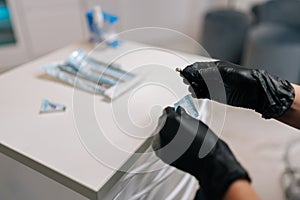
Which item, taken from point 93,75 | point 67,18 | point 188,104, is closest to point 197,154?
point 188,104

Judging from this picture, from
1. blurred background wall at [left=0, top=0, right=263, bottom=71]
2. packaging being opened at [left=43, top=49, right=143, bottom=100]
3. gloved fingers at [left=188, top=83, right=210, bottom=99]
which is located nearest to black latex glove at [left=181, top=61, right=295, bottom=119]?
gloved fingers at [left=188, top=83, right=210, bottom=99]

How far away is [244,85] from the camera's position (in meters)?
0.67

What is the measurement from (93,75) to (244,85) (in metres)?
0.51

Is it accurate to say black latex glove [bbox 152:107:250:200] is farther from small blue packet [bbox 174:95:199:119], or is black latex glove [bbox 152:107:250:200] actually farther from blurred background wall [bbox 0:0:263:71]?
blurred background wall [bbox 0:0:263:71]

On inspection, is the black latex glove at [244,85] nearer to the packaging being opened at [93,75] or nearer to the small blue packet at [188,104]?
the small blue packet at [188,104]

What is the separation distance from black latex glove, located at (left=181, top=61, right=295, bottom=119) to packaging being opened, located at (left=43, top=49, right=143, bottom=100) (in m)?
0.27

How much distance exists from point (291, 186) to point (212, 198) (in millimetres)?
335

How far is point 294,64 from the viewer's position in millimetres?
1574

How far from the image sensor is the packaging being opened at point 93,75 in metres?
0.89

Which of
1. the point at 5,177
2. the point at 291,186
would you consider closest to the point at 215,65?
the point at 291,186

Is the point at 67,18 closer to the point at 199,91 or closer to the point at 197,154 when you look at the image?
the point at 199,91

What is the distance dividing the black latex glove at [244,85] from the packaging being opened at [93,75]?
27 centimetres

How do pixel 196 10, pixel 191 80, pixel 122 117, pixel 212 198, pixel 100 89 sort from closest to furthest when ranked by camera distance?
1. pixel 212 198
2. pixel 191 80
3. pixel 122 117
4. pixel 100 89
5. pixel 196 10

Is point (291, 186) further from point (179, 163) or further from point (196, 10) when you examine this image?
point (196, 10)
